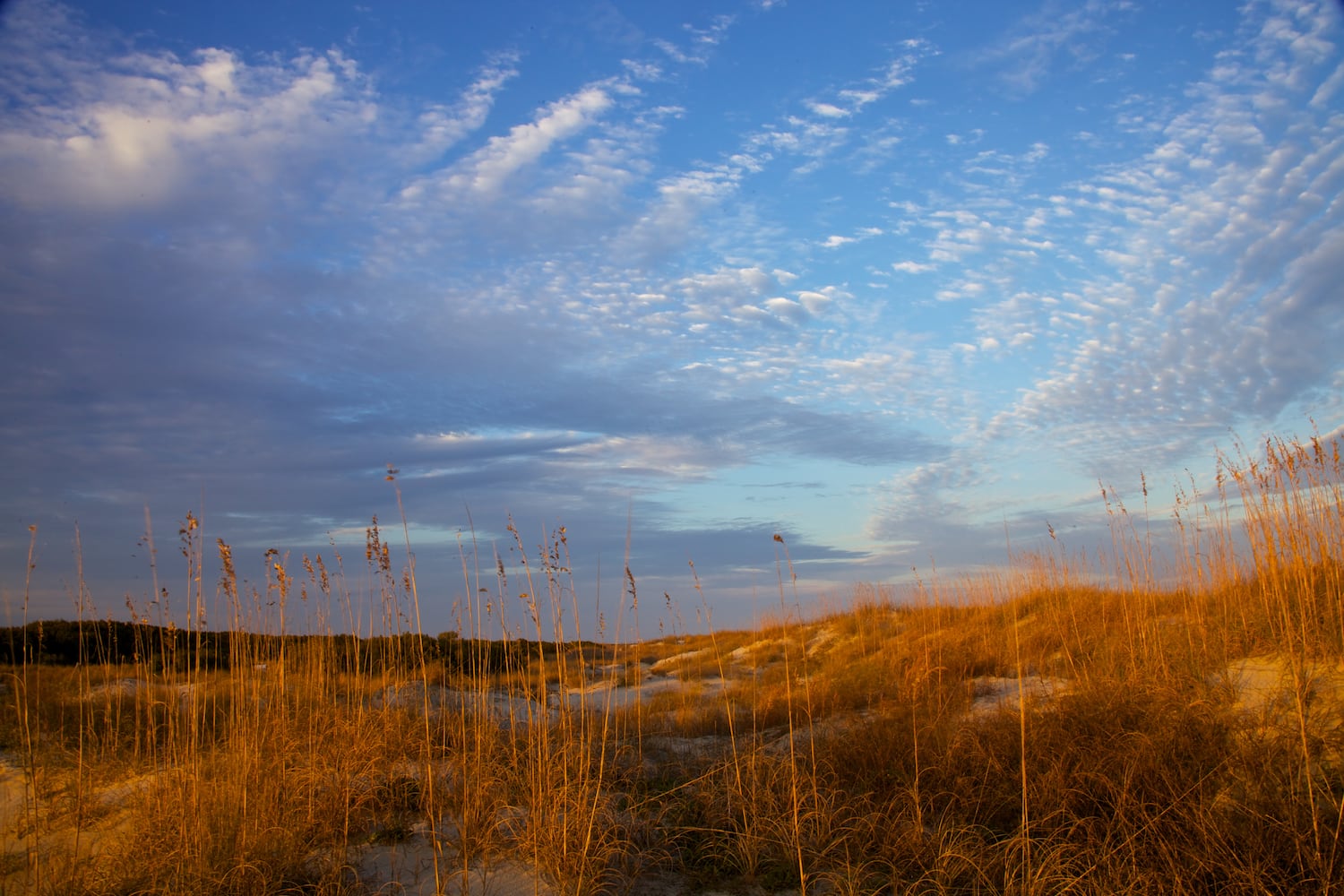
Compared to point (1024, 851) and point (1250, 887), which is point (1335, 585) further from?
point (1024, 851)

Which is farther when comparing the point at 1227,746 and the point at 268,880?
the point at 1227,746

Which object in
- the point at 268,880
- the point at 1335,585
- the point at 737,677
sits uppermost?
the point at 1335,585

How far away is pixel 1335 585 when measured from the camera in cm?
540

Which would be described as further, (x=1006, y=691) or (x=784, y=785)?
(x=1006, y=691)

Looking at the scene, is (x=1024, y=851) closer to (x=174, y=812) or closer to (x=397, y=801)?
(x=397, y=801)

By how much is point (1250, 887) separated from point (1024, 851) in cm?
86

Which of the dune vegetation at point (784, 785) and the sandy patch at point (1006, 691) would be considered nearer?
the dune vegetation at point (784, 785)

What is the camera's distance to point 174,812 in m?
3.83

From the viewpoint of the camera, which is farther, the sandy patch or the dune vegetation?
the sandy patch

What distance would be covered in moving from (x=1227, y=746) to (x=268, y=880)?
5011 millimetres

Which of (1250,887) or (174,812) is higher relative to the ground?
(174,812)

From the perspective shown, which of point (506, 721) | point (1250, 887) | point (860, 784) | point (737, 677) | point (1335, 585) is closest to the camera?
point (1250, 887)

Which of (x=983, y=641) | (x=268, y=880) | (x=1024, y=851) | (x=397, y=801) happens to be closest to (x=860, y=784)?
(x=1024, y=851)

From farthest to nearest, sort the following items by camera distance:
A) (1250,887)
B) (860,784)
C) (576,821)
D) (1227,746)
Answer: (860,784) < (1227,746) < (576,821) < (1250,887)
